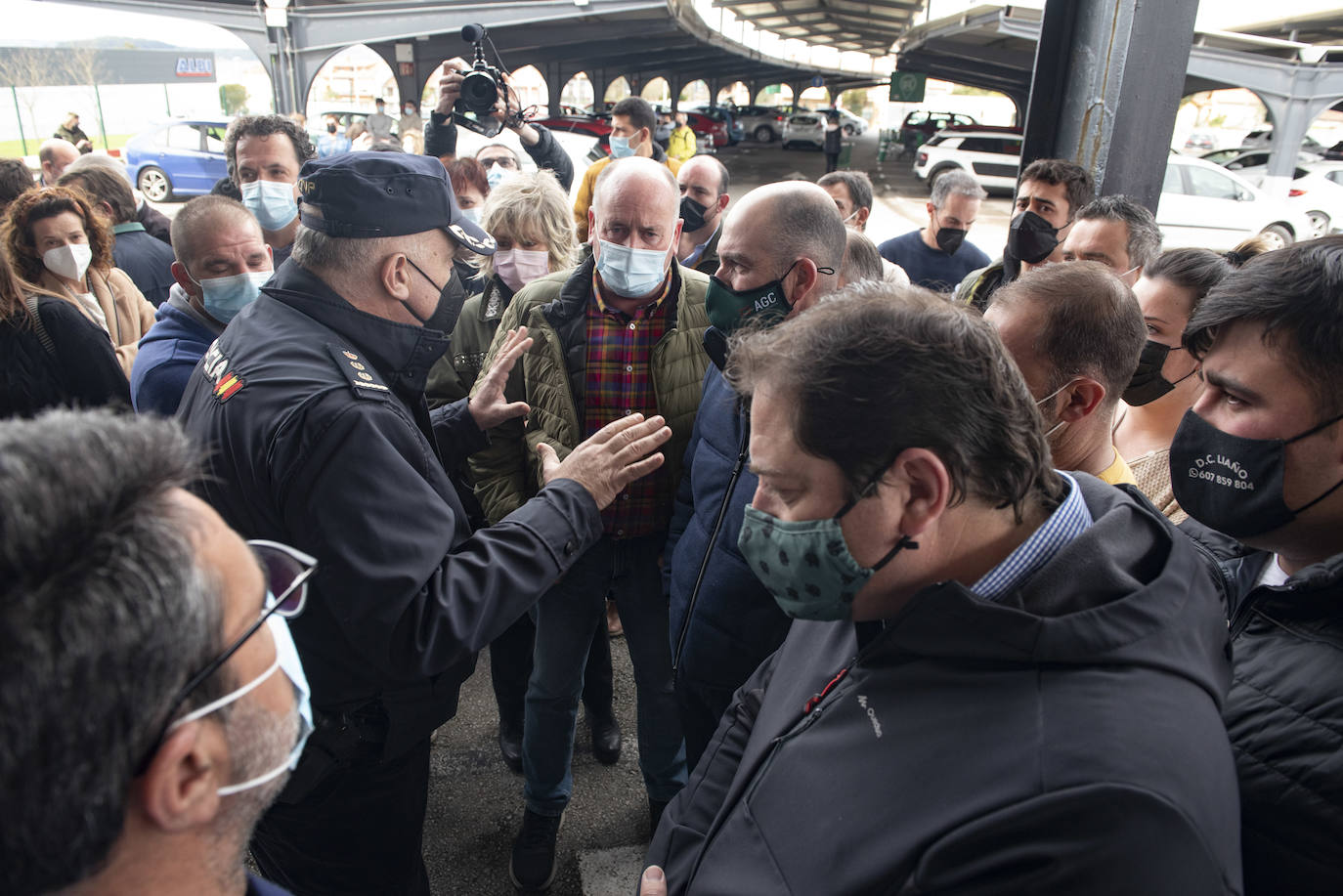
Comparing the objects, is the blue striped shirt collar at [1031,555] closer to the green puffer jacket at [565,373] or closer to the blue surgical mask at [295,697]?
the blue surgical mask at [295,697]

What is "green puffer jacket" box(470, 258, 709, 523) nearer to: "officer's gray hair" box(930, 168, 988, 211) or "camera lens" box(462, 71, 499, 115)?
"camera lens" box(462, 71, 499, 115)

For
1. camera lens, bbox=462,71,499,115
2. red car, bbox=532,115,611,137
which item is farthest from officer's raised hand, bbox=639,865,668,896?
red car, bbox=532,115,611,137

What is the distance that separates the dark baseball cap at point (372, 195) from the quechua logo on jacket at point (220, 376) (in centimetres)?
38

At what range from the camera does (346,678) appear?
6.04 feet

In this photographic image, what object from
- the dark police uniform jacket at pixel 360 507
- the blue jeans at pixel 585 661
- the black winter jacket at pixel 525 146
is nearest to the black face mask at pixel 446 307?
the dark police uniform jacket at pixel 360 507

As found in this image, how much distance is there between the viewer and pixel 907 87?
25328 millimetres

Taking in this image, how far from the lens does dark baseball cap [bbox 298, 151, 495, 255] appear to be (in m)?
1.91

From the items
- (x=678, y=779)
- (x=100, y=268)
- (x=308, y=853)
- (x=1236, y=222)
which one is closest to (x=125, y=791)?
(x=308, y=853)

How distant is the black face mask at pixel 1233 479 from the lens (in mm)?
1479

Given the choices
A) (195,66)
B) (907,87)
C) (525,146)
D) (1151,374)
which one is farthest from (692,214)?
(907,87)

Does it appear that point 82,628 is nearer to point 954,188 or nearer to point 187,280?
point 187,280

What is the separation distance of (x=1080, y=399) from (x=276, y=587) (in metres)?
1.71

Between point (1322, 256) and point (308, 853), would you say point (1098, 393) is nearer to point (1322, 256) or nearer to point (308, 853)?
point (1322, 256)

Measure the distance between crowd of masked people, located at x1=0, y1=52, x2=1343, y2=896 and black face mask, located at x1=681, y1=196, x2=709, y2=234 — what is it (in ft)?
6.69
